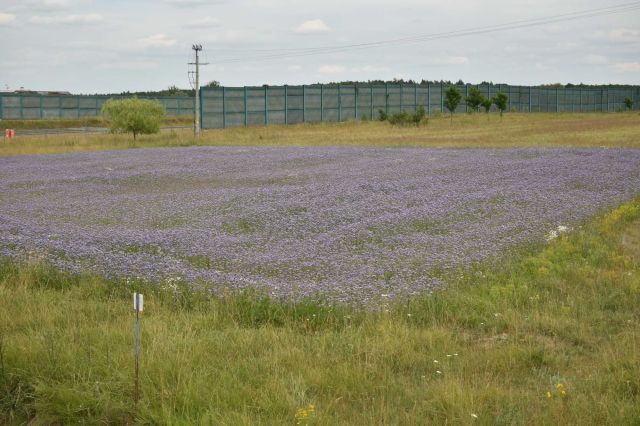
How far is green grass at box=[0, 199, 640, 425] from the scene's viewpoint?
5.85 meters

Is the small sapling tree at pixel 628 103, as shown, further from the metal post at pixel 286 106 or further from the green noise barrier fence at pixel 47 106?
the green noise barrier fence at pixel 47 106

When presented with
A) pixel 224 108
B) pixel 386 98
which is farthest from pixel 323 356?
pixel 386 98

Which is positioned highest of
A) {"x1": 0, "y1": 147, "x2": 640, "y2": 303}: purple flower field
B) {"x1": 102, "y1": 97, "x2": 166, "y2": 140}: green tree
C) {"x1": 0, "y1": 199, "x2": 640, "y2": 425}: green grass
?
{"x1": 102, "y1": 97, "x2": 166, "y2": 140}: green tree

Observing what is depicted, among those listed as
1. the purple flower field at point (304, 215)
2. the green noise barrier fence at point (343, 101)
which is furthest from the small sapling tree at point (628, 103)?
the purple flower field at point (304, 215)

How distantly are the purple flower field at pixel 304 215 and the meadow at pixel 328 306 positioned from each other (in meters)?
0.07

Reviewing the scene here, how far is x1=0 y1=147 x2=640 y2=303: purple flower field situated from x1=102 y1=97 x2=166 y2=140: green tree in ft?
52.4

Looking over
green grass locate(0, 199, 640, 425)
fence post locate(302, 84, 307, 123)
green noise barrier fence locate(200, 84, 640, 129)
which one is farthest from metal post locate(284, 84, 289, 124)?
green grass locate(0, 199, 640, 425)

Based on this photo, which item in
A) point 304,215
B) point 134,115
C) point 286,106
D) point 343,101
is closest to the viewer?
point 304,215

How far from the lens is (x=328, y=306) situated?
327 inches

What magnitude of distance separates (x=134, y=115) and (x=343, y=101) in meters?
33.8

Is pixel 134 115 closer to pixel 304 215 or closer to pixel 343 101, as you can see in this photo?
pixel 304 215

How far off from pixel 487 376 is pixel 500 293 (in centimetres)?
291

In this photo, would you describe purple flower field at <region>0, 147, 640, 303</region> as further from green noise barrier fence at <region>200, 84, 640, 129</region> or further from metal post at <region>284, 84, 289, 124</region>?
metal post at <region>284, 84, 289, 124</region>

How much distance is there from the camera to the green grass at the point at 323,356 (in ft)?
19.2
